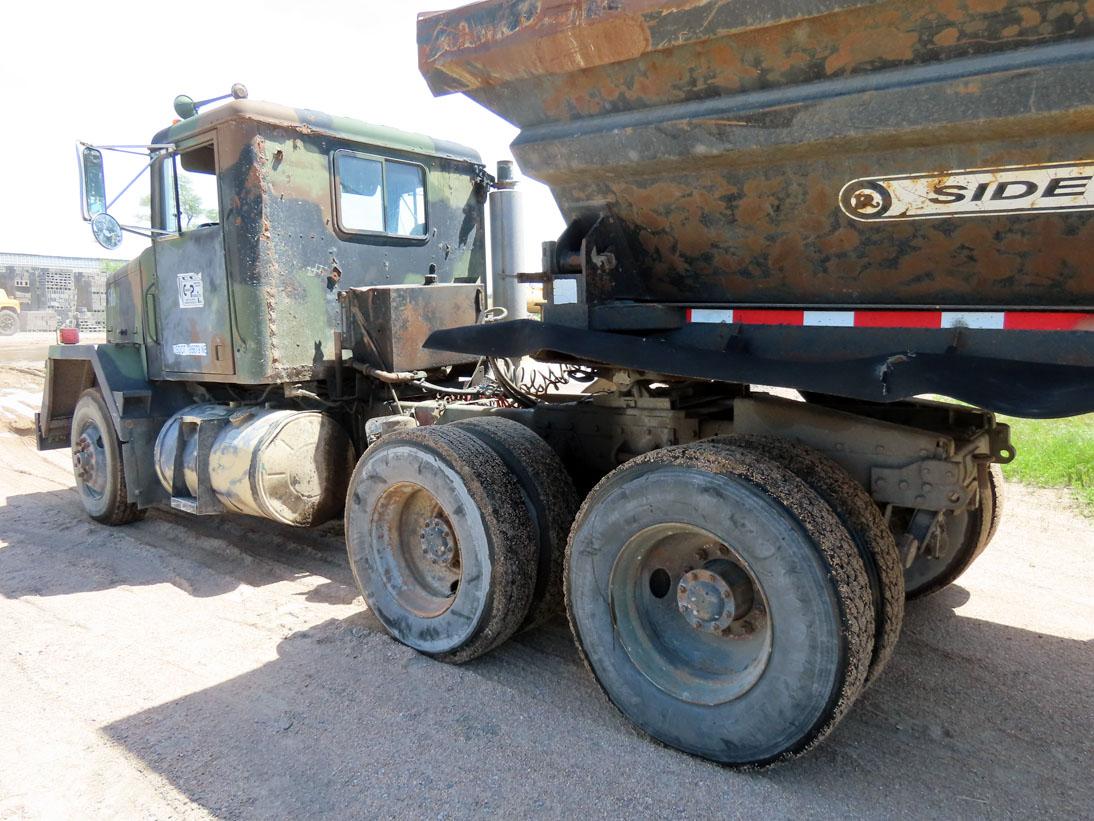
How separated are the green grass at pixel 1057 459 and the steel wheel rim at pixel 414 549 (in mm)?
4209

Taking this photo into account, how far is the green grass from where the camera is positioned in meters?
Answer: 6.25

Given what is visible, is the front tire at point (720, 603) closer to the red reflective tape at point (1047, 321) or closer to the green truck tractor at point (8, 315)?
the red reflective tape at point (1047, 321)

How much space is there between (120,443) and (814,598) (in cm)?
535

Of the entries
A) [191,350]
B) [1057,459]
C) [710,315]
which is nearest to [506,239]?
[191,350]

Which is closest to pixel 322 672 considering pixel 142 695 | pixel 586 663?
pixel 142 695

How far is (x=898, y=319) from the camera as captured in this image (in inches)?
103

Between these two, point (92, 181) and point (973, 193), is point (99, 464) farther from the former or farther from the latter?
point (973, 193)

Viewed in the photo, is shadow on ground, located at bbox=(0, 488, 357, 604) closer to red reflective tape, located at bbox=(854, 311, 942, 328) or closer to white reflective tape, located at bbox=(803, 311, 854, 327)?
white reflective tape, located at bbox=(803, 311, 854, 327)

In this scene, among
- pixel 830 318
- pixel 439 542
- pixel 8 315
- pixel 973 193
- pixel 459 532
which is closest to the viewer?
pixel 973 193

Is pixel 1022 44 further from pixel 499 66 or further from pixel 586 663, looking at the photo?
pixel 586 663

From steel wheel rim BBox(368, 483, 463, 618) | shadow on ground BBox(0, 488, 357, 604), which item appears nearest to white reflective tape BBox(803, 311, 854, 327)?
steel wheel rim BBox(368, 483, 463, 618)

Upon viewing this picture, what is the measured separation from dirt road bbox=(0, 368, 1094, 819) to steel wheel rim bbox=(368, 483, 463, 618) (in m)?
0.28

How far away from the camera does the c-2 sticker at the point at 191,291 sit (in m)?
5.34

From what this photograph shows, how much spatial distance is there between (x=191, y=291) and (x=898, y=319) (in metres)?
4.55
